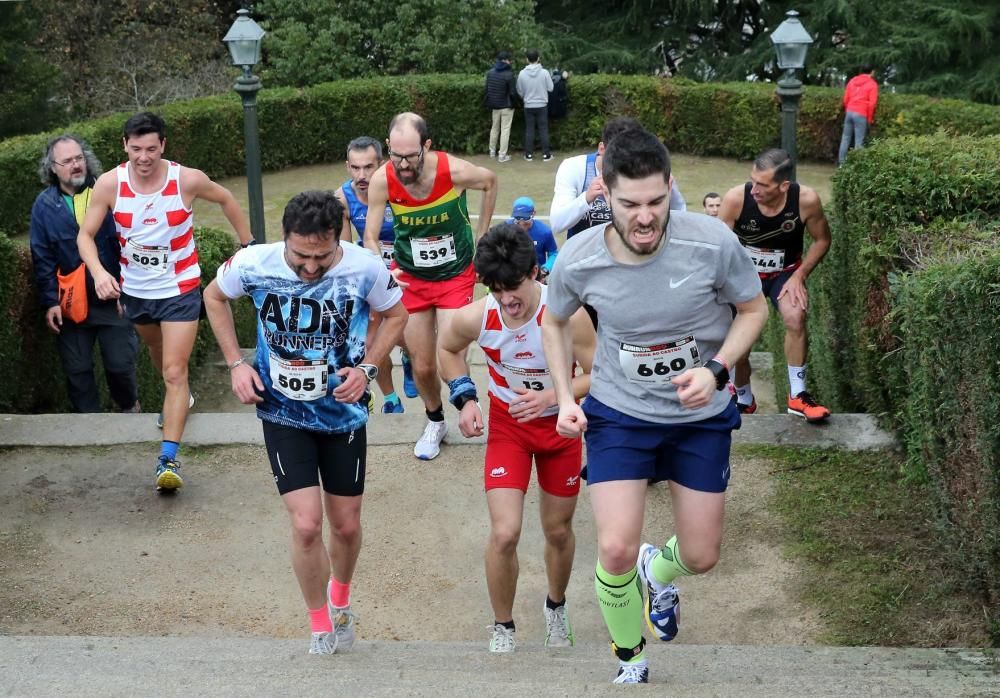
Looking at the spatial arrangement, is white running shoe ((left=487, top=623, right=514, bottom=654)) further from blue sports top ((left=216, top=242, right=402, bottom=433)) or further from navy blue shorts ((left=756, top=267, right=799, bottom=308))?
navy blue shorts ((left=756, top=267, right=799, bottom=308))

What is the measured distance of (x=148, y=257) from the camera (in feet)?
24.4

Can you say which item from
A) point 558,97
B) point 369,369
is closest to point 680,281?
point 369,369

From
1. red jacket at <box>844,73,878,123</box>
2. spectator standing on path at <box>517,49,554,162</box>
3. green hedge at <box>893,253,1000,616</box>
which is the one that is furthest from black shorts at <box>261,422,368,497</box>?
spectator standing on path at <box>517,49,554,162</box>

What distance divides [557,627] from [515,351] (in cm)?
122

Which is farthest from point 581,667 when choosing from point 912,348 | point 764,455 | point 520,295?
point 764,455

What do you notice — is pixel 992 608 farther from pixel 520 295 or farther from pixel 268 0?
pixel 268 0

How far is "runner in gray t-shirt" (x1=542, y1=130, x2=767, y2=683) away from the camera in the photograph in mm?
4551

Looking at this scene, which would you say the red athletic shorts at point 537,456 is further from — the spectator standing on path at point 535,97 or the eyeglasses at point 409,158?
the spectator standing on path at point 535,97

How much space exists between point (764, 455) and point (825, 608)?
1.59 meters

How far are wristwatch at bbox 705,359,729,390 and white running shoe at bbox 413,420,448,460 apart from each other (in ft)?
10.5

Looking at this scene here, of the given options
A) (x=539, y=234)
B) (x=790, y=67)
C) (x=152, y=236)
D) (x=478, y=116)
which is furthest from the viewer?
(x=478, y=116)

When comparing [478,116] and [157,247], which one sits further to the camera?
[478,116]

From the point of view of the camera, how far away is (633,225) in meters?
4.50

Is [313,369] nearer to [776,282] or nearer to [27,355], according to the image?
[776,282]
